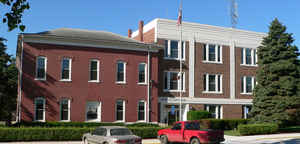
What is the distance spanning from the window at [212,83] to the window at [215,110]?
1.82m

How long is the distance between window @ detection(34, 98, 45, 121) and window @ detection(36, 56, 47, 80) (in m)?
2.02

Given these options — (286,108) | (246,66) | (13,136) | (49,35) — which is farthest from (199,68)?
(13,136)

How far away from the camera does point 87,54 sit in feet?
108

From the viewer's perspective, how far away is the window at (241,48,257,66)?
143 feet

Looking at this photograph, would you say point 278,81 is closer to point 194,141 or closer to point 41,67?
point 194,141

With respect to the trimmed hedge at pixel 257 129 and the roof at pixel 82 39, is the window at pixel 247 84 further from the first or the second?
the roof at pixel 82 39

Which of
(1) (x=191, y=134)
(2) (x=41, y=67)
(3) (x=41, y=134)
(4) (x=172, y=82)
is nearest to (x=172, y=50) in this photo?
(4) (x=172, y=82)

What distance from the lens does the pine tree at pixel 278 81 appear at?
33844 mm

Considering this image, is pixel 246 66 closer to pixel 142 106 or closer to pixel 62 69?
pixel 142 106

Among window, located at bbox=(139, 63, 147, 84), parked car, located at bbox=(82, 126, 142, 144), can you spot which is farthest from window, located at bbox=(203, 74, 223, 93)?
parked car, located at bbox=(82, 126, 142, 144)

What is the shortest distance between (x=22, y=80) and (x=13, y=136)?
8.24 metres

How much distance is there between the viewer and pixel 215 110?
1615 inches

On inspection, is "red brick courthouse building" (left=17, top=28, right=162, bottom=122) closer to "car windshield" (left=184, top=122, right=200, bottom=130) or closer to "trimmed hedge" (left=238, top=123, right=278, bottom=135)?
"trimmed hedge" (left=238, top=123, right=278, bottom=135)

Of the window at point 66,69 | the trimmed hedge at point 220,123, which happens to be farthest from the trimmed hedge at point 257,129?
the window at point 66,69
